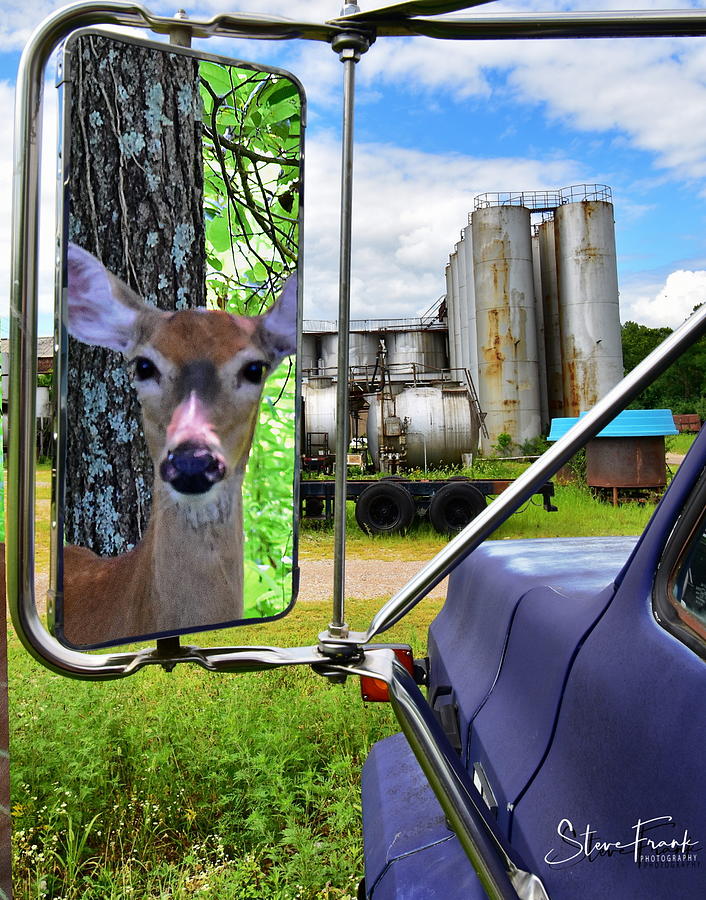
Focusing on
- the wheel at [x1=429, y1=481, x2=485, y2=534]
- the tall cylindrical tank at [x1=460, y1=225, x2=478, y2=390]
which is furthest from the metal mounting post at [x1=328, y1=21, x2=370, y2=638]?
the tall cylindrical tank at [x1=460, y1=225, x2=478, y2=390]

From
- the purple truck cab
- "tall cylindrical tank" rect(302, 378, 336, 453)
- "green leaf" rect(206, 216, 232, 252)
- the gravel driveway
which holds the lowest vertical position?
the gravel driveway

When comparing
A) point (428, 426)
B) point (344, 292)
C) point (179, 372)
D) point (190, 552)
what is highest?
point (428, 426)

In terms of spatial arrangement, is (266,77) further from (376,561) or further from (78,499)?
(376,561)

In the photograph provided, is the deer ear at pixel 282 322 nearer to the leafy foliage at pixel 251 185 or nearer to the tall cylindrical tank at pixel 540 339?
the leafy foliage at pixel 251 185

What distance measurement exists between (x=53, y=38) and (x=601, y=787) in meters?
1.09

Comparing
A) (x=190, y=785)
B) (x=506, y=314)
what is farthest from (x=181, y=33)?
(x=506, y=314)

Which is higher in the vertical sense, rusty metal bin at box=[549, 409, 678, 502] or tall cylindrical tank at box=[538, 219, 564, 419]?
tall cylindrical tank at box=[538, 219, 564, 419]

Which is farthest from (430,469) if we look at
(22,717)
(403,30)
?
(403,30)

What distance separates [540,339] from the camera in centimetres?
2130

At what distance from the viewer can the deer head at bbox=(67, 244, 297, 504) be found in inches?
35.2

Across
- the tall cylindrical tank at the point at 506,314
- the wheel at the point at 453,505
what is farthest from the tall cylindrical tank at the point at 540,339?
the wheel at the point at 453,505

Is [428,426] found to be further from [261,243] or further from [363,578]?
[261,243]

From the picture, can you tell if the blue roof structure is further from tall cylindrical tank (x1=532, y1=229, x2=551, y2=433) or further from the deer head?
tall cylindrical tank (x1=532, y1=229, x2=551, y2=433)

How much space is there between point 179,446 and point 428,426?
12.9 metres
